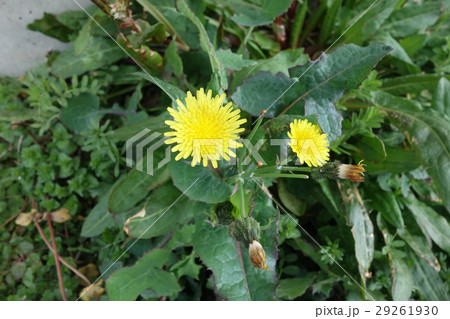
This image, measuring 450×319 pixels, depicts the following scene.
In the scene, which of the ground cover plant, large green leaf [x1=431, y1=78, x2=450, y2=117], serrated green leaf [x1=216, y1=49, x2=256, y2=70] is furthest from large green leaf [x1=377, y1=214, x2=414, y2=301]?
serrated green leaf [x1=216, y1=49, x2=256, y2=70]

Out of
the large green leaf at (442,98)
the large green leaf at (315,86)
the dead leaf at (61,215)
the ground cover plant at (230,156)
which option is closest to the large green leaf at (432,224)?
the ground cover plant at (230,156)

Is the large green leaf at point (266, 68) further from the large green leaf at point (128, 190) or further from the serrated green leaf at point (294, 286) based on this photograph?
the serrated green leaf at point (294, 286)

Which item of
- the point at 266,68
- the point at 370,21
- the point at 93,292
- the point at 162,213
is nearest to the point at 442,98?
the point at 370,21

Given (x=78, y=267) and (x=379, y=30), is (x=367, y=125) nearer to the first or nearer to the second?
(x=379, y=30)

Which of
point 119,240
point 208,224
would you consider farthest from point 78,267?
point 208,224

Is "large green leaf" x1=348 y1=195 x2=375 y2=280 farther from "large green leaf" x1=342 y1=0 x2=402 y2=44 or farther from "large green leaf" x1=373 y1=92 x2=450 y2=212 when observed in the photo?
"large green leaf" x1=342 y1=0 x2=402 y2=44

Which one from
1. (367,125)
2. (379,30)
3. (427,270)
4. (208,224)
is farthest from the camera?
(379,30)
